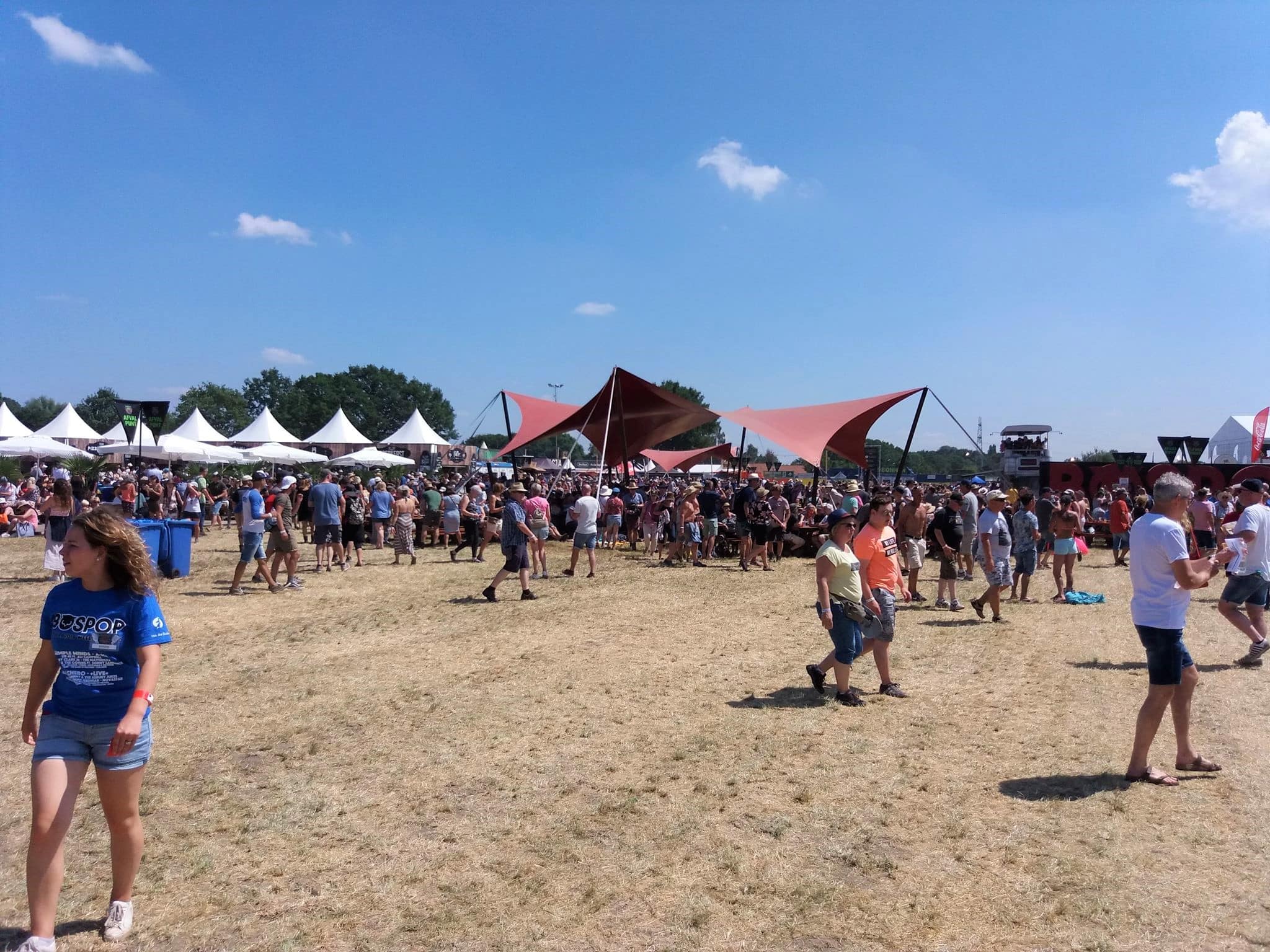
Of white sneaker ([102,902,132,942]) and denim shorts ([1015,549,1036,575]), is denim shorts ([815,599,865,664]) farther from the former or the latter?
denim shorts ([1015,549,1036,575])

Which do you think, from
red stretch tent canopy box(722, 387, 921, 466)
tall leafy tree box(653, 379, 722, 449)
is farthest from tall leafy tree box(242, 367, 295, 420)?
red stretch tent canopy box(722, 387, 921, 466)

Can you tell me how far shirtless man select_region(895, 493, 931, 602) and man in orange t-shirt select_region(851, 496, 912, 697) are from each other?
4.45m

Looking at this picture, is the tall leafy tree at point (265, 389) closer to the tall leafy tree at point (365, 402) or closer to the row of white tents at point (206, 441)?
the tall leafy tree at point (365, 402)

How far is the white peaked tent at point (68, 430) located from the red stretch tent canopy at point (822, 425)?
26.9 meters

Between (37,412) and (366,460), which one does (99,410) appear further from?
(366,460)

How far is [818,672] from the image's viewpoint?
6.44 metres

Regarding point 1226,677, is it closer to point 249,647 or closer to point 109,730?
point 109,730

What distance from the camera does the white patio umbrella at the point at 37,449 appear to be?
25.6 metres

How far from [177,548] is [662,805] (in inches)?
413

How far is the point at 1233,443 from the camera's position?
32.1 meters

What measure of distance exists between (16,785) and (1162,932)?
5.51m

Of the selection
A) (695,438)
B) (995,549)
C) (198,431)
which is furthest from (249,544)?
(695,438)

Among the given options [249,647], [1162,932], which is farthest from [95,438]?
[1162,932]

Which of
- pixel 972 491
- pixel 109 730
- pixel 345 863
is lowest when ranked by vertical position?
pixel 345 863
